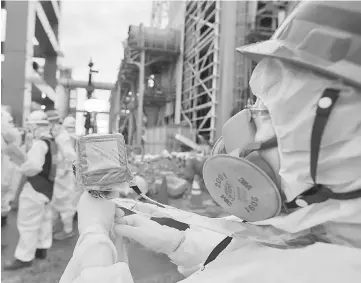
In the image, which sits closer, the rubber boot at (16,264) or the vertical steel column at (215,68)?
the rubber boot at (16,264)

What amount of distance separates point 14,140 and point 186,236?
3501mm

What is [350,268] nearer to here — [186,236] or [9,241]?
[186,236]

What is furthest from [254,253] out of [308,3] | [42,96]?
[42,96]

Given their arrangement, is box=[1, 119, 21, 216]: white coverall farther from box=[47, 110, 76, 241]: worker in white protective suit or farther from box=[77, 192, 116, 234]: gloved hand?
box=[77, 192, 116, 234]: gloved hand

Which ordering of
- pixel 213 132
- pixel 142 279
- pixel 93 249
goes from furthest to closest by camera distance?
1. pixel 213 132
2. pixel 142 279
3. pixel 93 249

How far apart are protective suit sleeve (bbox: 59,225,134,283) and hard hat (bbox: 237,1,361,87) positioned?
0.56 metres

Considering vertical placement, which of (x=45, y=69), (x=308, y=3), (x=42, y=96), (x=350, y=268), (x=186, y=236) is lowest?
(x=186, y=236)

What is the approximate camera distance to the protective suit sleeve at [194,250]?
103cm

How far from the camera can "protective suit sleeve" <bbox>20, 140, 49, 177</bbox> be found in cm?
324

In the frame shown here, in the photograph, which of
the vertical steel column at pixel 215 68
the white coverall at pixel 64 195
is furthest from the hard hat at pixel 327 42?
the vertical steel column at pixel 215 68

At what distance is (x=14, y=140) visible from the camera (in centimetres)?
388

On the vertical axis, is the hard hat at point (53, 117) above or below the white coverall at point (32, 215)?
above

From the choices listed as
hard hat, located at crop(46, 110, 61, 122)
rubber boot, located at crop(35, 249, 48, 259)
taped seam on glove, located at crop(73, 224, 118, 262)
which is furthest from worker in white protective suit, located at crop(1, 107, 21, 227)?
taped seam on glove, located at crop(73, 224, 118, 262)

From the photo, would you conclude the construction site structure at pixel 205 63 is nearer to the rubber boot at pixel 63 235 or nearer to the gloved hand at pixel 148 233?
the rubber boot at pixel 63 235
